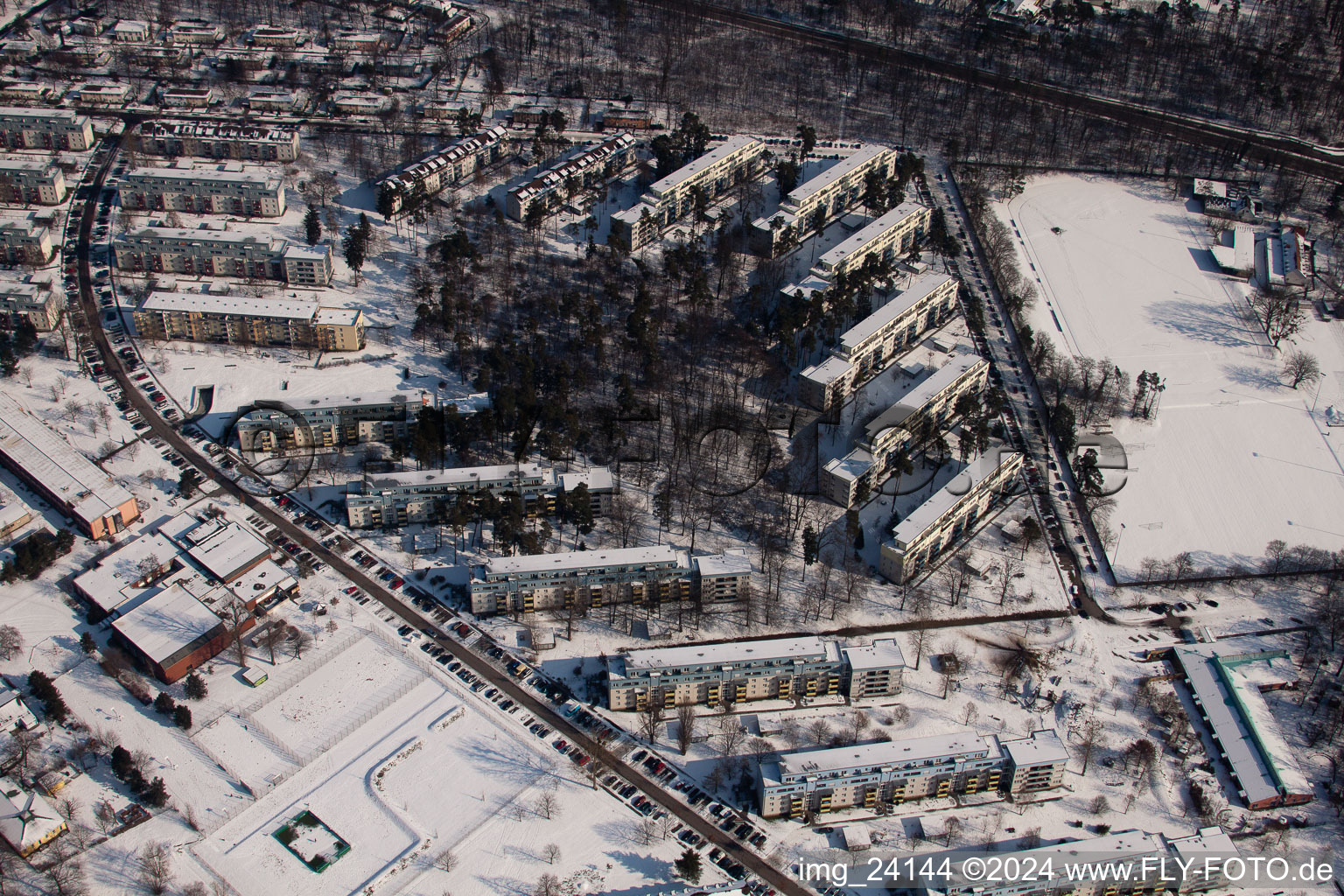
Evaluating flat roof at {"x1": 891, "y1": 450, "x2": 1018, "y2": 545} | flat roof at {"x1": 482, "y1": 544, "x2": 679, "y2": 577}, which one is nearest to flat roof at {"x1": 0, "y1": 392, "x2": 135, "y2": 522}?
flat roof at {"x1": 482, "y1": 544, "x2": 679, "y2": 577}

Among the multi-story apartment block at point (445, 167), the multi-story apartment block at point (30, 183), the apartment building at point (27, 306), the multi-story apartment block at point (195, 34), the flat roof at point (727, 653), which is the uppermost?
the multi-story apartment block at point (195, 34)

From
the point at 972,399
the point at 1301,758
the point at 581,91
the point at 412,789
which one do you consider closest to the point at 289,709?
the point at 412,789

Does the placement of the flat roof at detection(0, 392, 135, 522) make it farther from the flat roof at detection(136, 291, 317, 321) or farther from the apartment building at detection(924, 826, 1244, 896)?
the apartment building at detection(924, 826, 1244, 896)


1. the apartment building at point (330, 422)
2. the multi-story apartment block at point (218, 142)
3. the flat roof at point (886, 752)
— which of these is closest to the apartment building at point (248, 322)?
the apartment building at point (330, 422)

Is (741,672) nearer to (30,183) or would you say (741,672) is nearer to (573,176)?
(573,176)

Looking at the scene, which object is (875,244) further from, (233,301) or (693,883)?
(693,883)

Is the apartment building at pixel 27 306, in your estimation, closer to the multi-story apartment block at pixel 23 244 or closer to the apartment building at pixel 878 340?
the multi-story apartment block at pixel 23 244
